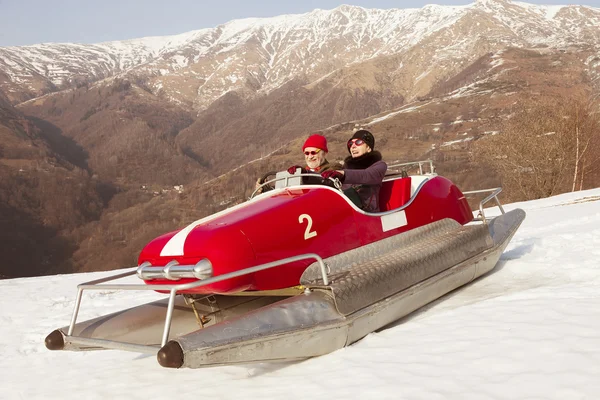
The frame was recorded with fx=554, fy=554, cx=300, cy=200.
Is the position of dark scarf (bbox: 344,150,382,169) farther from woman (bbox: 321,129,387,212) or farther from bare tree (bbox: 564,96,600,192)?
bare tree (bbox: 564,96,600,192)

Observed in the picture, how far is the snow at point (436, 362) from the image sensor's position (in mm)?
4156

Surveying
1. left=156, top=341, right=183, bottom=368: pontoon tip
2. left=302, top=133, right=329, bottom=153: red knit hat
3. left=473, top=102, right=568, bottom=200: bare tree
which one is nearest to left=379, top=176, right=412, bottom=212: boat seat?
left=302, top=133, right=329, bottom=153: red knit hat

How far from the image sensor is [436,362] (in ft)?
15.1

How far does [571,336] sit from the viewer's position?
4805 mm

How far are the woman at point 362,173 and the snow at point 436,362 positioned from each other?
152 cm

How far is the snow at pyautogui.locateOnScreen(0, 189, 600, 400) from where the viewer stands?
164 inches

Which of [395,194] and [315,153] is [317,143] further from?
[395,194]

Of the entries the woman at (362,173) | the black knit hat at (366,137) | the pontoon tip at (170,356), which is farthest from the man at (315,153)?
the pontoon tip at (170,356)

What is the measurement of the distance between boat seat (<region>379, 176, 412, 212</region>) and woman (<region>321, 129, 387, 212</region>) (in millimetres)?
872

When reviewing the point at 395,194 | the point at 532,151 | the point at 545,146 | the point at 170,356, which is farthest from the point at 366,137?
the point at 545,146

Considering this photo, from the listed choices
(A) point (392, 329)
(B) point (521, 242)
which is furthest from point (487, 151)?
(A) point (392, 329)

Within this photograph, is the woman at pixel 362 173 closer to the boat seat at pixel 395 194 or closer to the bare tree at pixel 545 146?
the boat seat at pixel 395 194

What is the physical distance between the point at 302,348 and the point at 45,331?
16.8 ft

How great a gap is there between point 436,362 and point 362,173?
2.72 m
